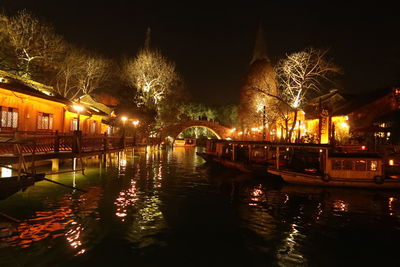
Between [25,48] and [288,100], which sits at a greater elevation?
[25,48]

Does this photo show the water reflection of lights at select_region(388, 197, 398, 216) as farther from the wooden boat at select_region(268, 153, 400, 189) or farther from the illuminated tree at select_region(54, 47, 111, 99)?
the illuminated tree at select_region(54, 47, 111, 99)

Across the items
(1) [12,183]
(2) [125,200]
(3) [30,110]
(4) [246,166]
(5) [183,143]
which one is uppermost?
(3) [30,110]

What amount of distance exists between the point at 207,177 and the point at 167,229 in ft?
44.9

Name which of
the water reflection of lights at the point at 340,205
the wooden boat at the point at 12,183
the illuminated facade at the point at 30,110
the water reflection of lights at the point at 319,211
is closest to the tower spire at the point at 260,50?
the illuminated facade at the point at 30,110

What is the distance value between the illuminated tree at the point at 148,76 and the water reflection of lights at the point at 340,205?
113ft

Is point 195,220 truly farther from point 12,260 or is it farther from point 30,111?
point 30,111

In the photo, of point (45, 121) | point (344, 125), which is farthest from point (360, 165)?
point (45, 121)

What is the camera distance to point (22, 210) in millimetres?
12258

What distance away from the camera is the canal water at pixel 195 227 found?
8672 millimetres

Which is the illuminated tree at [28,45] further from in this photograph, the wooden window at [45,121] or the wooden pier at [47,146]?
the wooden pier at [47,146]

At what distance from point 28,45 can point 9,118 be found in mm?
12896

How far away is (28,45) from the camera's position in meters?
29.2

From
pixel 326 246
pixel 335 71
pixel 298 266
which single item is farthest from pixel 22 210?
pixel 335 71

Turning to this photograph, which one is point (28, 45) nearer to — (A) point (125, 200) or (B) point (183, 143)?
(A) point (125, 200)
